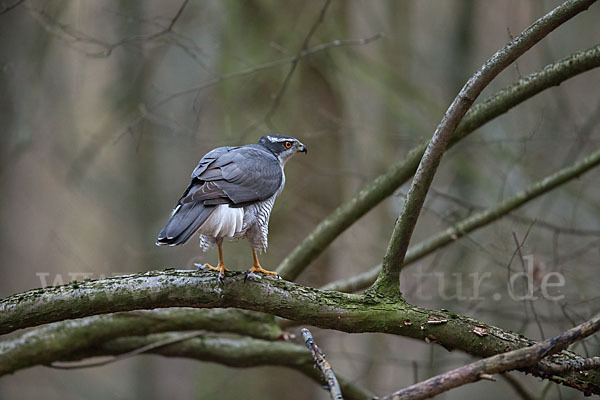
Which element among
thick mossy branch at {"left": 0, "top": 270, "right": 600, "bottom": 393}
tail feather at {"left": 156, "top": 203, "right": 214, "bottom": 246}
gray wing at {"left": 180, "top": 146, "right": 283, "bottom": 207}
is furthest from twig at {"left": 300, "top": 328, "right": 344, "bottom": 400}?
gray wing at {"left": 180, "top": 146, "right": 283, "bottom": 207}

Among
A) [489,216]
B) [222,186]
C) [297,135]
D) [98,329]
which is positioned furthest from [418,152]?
[98,329]

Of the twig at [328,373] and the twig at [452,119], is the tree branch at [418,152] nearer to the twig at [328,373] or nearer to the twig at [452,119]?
the twig at [452,119]

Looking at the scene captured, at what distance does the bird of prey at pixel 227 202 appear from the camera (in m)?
3.02

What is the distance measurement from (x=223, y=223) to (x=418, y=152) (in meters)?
1.34

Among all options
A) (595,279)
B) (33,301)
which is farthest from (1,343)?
(595,279)

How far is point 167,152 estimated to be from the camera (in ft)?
29.4

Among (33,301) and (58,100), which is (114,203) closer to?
(58,100)

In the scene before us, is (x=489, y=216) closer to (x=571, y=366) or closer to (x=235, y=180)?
(x=571, y=366)

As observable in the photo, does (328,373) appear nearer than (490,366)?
No

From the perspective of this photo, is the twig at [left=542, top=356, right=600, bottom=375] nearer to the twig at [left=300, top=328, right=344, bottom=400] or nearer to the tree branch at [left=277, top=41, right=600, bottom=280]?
the twig at [left=300, top=328, right=344, bottom=400]

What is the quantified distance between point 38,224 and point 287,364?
615 centimetres

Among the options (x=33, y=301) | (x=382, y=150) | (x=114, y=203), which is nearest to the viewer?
(x=33, y=301)

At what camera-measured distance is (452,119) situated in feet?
9.04

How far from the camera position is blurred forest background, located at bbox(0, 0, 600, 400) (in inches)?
209
